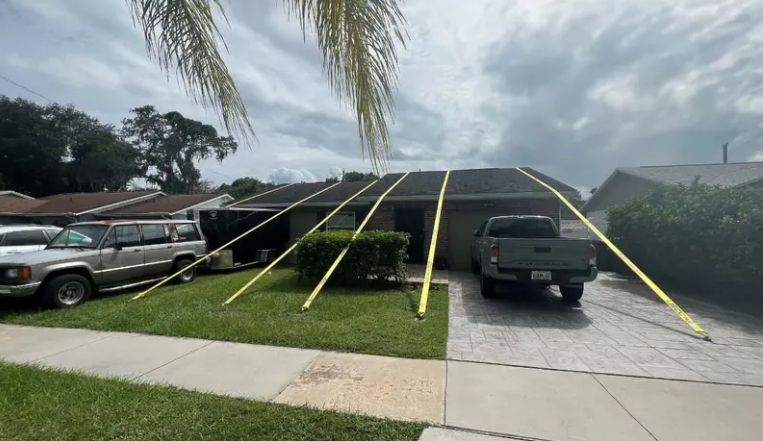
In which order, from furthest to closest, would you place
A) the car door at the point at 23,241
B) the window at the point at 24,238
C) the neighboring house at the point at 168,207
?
the neighboring house at the point at 168,207
the window at the point at 24,238
the car door at the point at 23,241

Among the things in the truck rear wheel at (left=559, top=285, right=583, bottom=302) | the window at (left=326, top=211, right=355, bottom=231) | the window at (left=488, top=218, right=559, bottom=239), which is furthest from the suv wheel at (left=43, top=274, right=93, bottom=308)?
the truck rear wheel at (left=559, top=285, right=583, bottom=302)

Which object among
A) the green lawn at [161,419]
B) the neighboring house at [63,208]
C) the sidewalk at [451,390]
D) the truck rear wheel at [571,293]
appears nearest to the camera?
the green lawn at [161,419]

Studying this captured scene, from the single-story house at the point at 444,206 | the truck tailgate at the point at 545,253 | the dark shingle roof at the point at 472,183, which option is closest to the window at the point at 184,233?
the single-story house at the point at 444,206

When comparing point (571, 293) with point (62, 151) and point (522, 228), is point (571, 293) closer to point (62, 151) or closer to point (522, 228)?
point (522, 228)

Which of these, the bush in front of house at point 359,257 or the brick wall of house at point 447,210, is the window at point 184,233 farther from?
the brick wall of house at point 447,210

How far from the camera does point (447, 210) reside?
13.2 m

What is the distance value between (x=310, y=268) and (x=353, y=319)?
10.8 ft

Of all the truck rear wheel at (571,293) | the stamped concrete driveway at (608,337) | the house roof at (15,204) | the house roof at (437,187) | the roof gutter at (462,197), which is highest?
the house roof at (437,187)

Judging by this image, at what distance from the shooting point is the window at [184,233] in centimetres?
1011

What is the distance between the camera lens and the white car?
32.6 ft

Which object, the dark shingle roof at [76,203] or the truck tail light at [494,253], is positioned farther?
the dark shingle roof at [76,203]

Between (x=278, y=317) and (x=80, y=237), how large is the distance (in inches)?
224

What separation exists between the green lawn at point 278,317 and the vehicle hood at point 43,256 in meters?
1.02

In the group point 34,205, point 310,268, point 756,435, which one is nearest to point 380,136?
point 756,435
